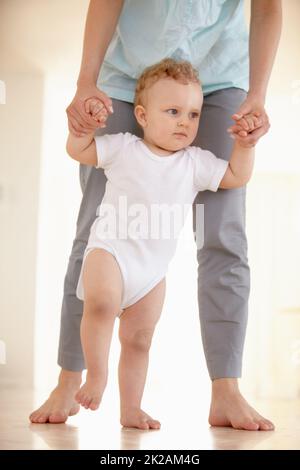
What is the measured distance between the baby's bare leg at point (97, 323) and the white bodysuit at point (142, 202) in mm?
39

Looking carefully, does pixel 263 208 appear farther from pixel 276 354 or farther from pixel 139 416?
pixel 139 416

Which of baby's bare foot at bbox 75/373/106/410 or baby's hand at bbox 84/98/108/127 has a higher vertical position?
baby's hand at bbox 84/98/108/127

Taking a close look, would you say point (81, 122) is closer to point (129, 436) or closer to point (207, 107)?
point (207, 107)

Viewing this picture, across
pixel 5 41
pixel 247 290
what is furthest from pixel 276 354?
pixel 247 290

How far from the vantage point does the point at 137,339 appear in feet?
4.14

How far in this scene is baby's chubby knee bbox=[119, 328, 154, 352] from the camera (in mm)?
1261

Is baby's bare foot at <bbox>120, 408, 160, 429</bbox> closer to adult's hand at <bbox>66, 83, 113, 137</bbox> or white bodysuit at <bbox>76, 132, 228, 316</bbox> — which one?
white bodysuit at <bbox>76, 132, 228, 316</bbox>

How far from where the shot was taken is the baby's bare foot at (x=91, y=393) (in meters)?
1.16

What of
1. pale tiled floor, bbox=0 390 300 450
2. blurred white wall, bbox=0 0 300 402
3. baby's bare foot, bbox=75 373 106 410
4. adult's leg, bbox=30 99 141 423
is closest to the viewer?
pale tiled floor, bbox=0 390 300 450

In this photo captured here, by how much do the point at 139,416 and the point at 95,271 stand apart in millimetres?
266

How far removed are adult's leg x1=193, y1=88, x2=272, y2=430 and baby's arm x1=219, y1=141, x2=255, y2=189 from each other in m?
0.06

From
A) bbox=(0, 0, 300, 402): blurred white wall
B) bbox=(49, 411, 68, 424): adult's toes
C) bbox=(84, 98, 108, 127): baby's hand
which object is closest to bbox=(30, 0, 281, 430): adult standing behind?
bbox=(49, 411, 68, 424): adult's toes

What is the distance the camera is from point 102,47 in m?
1.30

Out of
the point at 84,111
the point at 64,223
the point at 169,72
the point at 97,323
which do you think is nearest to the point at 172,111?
the point at 169,72
